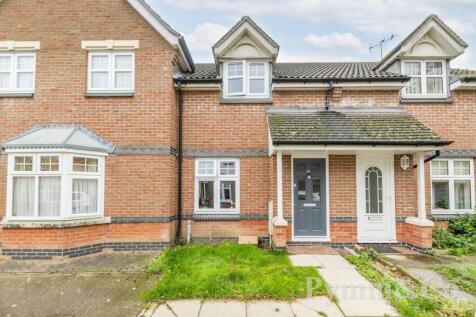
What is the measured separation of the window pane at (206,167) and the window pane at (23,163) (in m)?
4.69

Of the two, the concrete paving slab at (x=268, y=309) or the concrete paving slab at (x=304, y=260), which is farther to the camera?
the concrete paving slab at (x=304, y=260)

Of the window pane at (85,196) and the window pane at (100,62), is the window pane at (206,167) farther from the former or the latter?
the window pane at (100,62)

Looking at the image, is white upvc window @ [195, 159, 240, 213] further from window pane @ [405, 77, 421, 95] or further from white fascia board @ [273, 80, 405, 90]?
window pane @ [405, 77, 421, 95]

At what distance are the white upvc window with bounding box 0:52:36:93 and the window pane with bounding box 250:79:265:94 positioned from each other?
266 inches

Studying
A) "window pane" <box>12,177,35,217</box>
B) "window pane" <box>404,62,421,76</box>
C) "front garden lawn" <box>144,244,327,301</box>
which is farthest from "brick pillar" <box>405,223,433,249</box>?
"window pane" <box>12,177,35,217</box>

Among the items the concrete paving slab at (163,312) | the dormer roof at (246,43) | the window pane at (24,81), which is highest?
the dormer roof at (246,43)

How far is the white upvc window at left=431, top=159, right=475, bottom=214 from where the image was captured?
9.73m

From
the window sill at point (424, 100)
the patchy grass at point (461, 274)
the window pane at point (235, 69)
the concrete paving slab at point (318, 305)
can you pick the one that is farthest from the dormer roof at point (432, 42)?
the concrete paving slab at point (318, 305)

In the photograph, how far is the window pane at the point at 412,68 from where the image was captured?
998 centimetres

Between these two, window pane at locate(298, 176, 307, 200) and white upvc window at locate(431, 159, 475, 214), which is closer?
window pane at locate(298, 176, 307, 200)

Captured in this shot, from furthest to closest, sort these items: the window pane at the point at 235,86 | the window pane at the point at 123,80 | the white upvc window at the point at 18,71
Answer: the window pane at the point at 235,86
the window pane at the point at 123,80
the white upvc window at the point at 18,71

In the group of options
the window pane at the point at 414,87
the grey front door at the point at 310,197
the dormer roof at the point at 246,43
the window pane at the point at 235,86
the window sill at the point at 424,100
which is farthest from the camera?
the window pane at the point at 414,87

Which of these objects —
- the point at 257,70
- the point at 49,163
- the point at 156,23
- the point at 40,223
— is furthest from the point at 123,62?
the point at 40,223

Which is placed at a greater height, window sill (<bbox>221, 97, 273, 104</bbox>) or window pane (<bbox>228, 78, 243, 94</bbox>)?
window pane (<bbox>228, 78, 243, 94</bbox>)
